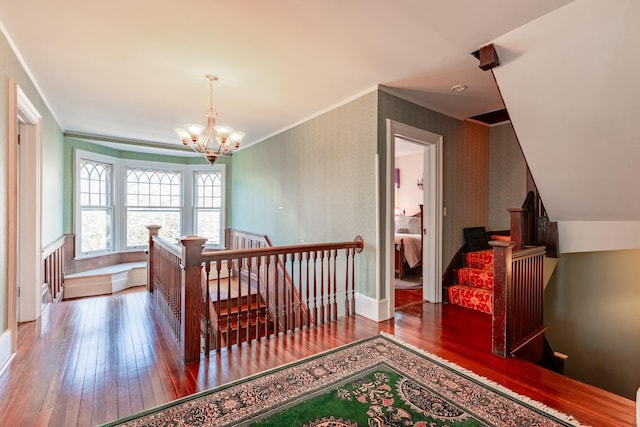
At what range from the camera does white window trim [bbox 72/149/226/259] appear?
5.25 meters

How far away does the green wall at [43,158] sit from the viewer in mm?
2174

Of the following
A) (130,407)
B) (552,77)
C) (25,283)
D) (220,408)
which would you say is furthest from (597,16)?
(25,283)

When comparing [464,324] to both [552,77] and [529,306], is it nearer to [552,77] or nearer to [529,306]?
[529,306]

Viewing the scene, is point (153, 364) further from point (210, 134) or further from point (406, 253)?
point (406, 253)

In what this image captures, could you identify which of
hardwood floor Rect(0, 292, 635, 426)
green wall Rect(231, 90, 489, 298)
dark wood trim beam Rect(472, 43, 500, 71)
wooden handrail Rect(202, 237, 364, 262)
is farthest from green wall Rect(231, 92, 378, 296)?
dark wood trim beam Rect(472, 43, 500, 71)

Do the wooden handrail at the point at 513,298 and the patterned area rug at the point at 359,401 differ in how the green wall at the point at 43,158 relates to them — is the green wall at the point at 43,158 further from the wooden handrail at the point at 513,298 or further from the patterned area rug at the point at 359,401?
the wooden handrail at the point at 513,298

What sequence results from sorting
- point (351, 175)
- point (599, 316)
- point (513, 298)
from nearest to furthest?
point (513, 298) < point (351, 175) < point (599, 316)

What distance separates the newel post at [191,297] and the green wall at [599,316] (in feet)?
14.0

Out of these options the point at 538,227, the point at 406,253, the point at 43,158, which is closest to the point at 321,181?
the point at 406,253

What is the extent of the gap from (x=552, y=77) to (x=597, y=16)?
1.44 ft

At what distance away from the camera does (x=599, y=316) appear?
3727mm

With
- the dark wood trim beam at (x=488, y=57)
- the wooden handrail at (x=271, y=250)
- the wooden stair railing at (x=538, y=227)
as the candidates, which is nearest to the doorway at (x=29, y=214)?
the wooden handrail at (x=271, y=250)

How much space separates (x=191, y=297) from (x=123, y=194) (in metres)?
4.91

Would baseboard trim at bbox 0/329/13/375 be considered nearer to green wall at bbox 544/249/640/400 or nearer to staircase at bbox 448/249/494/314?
staircase at bbox 448/249/494/314
